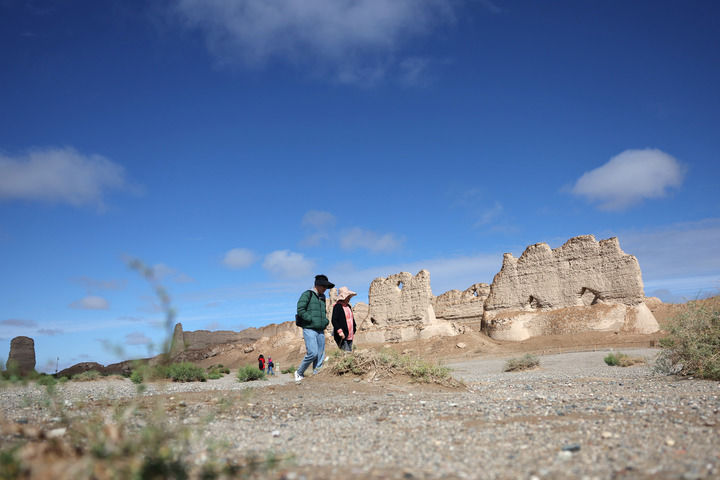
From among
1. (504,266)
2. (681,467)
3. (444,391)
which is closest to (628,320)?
(504,266)

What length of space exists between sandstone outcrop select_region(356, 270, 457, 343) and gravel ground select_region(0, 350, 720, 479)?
103 ft

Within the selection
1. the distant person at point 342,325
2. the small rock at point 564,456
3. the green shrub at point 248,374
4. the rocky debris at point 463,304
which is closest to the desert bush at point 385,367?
the distant person at point 342,325

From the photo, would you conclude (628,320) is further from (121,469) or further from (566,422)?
(121,469)

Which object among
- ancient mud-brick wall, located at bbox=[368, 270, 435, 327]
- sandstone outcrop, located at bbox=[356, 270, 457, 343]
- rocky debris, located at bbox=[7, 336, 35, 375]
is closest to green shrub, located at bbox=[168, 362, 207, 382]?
sandstone outcrop, located at bbox=[356, 270, 457, 343]

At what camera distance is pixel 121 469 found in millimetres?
2031

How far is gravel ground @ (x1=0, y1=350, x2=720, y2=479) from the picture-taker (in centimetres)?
303

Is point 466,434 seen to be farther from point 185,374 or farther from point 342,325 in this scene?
point 185,374

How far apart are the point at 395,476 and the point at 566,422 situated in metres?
2.47

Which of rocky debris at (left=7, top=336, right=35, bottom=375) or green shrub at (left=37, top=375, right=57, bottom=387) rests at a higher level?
rocky debris at (left=7, top=336, right=35, bottom=375)

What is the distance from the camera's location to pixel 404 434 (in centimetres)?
423

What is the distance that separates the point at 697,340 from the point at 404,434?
8.38 meters

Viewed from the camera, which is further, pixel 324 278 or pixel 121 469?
pixel 324 278

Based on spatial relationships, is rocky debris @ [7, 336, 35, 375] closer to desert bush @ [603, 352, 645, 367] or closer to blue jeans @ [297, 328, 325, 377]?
blue jeans @ [297, 328, 325, 377]

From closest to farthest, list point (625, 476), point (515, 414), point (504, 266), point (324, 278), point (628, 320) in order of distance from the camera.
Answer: point (625, 476) → point (515, 414) → point (324, 278) → point (628, 320) → point (504, 266)
